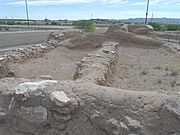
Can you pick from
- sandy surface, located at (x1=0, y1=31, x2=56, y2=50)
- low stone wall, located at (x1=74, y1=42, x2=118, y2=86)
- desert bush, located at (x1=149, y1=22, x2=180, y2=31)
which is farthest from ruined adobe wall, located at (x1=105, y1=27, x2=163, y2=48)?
desert bush, located at (x1=149, y1=22, x2=180, y2=31)

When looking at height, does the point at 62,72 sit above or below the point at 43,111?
below

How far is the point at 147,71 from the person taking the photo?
11430 mm

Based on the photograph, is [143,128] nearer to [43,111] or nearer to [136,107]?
[136,107]

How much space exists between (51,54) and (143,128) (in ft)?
39.7

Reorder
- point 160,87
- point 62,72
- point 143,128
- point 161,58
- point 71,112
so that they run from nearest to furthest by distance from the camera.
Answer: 1. point 143,128
2. point 71,112
3. point 160,87
4. point 62,72
5. point 161,58

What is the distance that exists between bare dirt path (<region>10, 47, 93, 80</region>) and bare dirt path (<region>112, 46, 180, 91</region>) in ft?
6.99

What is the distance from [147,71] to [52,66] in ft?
14.4

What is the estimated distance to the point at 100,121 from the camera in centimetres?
465

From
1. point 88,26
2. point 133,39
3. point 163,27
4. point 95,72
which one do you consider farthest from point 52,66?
point 163,27

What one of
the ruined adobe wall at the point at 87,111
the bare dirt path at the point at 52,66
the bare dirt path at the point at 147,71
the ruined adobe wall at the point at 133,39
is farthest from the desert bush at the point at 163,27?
the ruined adobe wall at the point at 87,111

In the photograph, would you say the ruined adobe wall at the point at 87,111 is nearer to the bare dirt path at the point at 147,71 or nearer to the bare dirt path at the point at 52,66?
the bare dirt path at the point at 147,71

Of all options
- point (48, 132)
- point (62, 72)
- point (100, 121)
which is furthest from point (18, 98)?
point (62, 72)

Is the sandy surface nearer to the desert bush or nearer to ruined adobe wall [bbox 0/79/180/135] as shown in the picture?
the desert bush

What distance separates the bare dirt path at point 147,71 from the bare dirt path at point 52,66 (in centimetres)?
213
